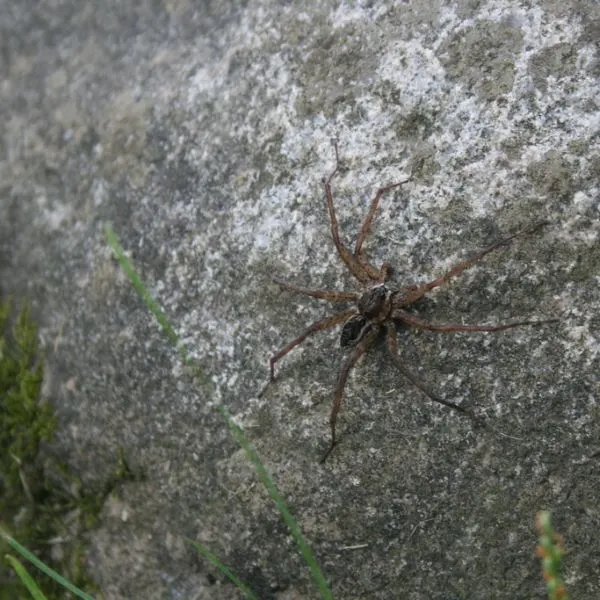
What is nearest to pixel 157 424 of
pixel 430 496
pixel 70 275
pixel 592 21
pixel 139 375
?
pixel 139 375

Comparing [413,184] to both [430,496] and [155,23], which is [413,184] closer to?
[430,496]

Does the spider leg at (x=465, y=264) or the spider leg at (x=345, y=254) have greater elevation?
the spider leg at (x=345, y=254)

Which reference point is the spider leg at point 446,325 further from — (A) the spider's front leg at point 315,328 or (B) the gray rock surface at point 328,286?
(A) the spider's front leg at point 315,328

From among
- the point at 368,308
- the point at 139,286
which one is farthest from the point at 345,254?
the point at 139,286

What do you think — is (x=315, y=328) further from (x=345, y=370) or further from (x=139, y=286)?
(x=139, y=286)

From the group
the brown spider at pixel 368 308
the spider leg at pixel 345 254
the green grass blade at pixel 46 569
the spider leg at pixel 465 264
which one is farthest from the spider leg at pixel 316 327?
the green grass blade at pixel 46 569

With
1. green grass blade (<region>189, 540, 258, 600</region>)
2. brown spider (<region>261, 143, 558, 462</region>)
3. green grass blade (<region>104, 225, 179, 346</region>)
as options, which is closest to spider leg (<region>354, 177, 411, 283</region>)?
brown spider (<region>261, 143, 558, 462</region>)

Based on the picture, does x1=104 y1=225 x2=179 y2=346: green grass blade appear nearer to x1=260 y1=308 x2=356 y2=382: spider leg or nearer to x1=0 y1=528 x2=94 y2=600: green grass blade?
x1=260 y1=308 x2=356 y2=382: spider leg
